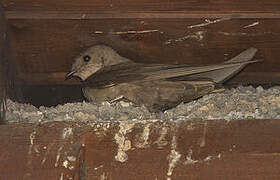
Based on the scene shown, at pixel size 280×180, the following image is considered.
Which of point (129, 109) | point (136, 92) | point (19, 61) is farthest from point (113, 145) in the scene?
point (19, 61)

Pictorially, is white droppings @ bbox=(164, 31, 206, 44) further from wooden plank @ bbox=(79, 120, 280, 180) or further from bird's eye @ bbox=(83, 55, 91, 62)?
wooden plank @ bbox=(79, 120, 280, 180)

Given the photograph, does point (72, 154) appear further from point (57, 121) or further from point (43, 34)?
point (43, 34)

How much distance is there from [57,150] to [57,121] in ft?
0.40

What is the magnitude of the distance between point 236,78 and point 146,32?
0.58 metres

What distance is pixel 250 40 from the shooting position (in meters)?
2.90

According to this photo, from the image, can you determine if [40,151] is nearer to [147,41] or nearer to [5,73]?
[5,73]

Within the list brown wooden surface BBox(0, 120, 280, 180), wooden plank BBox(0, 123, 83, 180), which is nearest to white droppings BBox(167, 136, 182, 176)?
brown wooden surface BBox(0, 120, 280, 180)

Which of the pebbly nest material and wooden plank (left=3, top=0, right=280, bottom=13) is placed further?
wooden plank (left=3, top=0, right=280, bottom=13)

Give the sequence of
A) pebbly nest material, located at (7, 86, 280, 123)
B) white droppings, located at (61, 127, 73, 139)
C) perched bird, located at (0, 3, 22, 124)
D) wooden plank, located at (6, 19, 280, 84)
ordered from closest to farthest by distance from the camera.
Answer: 1. white droppings, located at (61, 127, 73, 139)
2. pebbly nest material, located at (7, 86, 280, 123)
3. perched bird, located at (0, 3, 22, 124)
4. wooden plank, located at (6, 19, 280, 84)

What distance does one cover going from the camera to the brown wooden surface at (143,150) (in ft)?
7.14

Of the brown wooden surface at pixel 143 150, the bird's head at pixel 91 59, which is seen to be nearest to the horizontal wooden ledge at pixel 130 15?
the bird's head at pixel 91 59

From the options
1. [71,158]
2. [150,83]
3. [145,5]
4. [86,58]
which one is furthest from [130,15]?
[71,158]

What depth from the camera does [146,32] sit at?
2.87m

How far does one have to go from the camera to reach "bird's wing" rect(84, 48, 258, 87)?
2754 mm
